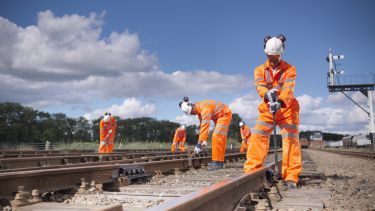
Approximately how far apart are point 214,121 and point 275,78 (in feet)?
11.6

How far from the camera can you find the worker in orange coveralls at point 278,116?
5.28 m

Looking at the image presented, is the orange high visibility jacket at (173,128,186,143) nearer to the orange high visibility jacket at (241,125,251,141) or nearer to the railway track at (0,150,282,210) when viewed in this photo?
the orange high visibility jacket at (241,125,251,141)

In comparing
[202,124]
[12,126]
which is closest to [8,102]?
[12,126]

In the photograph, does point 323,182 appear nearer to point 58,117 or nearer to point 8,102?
point 8,102

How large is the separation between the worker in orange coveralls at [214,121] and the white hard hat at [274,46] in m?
3.08

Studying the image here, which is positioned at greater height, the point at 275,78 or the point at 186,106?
the point at 275,78

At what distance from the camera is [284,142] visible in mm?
5469

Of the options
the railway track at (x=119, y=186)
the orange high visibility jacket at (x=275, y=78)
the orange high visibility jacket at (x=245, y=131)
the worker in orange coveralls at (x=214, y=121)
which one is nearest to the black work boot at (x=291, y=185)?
the railway track at (x=119, y=186)

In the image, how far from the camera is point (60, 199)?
396cm

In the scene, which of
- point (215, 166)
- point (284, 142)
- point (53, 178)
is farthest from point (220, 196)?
point (215, 166)

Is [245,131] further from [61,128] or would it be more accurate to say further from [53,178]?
[61,128]

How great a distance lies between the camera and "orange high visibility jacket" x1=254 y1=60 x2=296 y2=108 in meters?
5.30

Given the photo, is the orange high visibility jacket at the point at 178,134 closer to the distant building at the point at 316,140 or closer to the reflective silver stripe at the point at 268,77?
the reflective silver stripe at the point at 268,77

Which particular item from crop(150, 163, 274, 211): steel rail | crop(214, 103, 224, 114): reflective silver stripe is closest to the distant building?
crop(214, 103, 224, 114): reflective silver stripe
